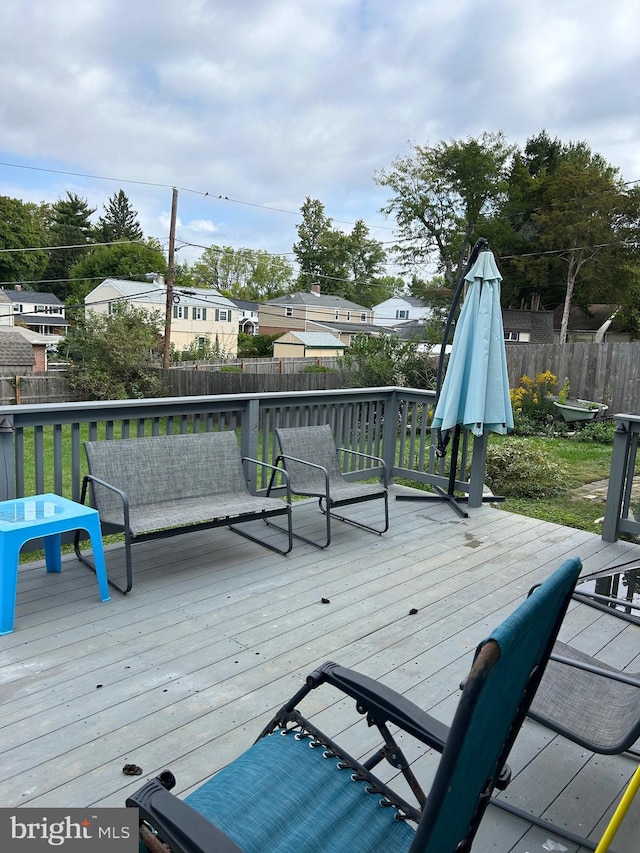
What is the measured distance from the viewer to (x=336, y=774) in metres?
1.43

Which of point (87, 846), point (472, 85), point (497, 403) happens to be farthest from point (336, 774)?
point (472, 85)

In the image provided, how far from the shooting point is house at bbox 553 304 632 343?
33.2 m

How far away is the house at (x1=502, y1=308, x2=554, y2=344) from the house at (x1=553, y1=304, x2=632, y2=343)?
1.69 m

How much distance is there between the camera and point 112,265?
150 ft

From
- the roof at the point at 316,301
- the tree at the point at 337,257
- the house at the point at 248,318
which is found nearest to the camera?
the roof at the point at 316,301

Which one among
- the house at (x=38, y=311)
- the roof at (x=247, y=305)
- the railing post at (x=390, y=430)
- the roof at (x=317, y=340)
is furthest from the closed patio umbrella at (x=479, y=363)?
the roof at (x=247, y=305)

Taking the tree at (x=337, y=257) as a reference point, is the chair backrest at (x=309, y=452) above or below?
below

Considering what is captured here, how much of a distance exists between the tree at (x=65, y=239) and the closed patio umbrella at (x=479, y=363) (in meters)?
49.0

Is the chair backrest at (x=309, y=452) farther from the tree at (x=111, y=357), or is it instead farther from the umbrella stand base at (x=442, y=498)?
the tree at (x=111, y=357)

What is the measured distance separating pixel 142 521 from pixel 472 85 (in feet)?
37.3

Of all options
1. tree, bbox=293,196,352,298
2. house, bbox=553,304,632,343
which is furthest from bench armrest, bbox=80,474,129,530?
tree, bbox=293,196,352,298

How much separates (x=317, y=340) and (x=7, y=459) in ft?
119

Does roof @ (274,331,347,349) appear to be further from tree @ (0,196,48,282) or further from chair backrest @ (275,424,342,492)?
chair backrest @ (275,424,342,492)

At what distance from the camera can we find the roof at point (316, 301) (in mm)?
42375
